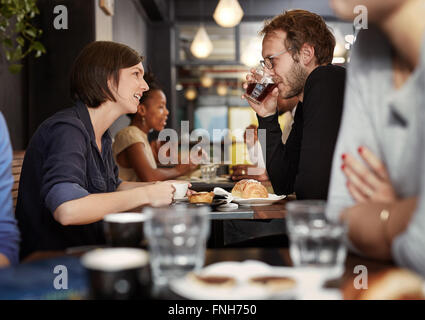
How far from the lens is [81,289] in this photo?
0.76 metres

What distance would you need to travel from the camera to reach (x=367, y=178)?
40.9 inches

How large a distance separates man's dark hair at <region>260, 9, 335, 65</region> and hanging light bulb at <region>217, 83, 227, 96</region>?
35.2 feet

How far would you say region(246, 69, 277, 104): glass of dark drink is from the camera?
235 centimetres

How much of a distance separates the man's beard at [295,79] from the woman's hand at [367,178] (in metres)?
1.36

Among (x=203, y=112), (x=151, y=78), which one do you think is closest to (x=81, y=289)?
(x=151, y=78)

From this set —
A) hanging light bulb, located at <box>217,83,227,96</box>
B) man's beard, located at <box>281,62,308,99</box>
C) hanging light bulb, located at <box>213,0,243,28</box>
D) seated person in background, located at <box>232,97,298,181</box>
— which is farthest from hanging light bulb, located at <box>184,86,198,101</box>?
man's beard, located at <box>281,62,308,99</box>

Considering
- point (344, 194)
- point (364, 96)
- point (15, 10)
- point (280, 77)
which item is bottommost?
point (344, 194)

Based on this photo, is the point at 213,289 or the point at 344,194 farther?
the point at 344,194

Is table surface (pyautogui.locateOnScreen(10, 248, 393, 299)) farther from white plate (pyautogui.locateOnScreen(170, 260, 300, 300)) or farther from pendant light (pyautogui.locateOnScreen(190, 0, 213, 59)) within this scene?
pendant light (pyautogui.locateOnScreen(190, 0, 213, 59))

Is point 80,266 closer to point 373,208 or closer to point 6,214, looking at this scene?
point 6,214

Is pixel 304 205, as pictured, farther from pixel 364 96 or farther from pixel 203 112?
pixel 203 112

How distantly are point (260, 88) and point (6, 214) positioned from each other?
4.88 ft

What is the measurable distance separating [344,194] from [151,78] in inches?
129

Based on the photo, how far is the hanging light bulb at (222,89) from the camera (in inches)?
517
